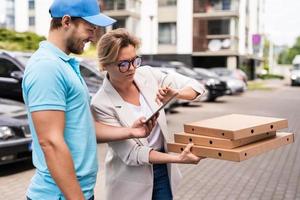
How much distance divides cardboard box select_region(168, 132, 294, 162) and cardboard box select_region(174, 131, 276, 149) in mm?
21

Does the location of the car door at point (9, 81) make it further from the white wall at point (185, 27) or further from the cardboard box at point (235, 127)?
the white wall at point (185, 27)

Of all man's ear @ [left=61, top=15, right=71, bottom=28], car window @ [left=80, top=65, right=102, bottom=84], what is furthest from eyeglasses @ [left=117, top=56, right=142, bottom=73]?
car window @ [left=80, top=65, right=102, bottom=84]

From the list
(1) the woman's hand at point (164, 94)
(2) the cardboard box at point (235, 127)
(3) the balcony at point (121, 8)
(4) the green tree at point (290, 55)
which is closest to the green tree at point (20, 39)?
(3) the balcony at point (121, 8)

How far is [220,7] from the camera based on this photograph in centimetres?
4066

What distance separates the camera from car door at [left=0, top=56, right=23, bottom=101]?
1119cm

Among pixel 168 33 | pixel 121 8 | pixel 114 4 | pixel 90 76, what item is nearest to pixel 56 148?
pixel 90 76

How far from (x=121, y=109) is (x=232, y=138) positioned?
654 mm

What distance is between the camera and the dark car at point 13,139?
22.1 ft

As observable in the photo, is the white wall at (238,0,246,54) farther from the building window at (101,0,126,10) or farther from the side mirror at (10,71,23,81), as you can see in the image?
the side mirror at (10,71,23,81)

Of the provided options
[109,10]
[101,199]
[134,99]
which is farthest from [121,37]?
[109,10]

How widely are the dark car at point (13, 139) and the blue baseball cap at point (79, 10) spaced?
489cm

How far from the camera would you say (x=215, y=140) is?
2305 millimetres

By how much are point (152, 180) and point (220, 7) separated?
3921cm

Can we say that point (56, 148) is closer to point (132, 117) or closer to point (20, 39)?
point (132, 117)
